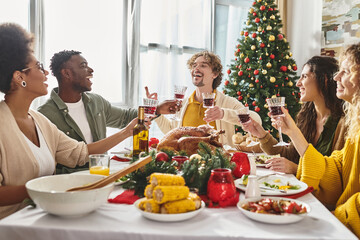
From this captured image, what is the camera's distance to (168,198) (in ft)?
3.51

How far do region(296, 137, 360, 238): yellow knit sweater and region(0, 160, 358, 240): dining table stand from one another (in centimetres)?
56

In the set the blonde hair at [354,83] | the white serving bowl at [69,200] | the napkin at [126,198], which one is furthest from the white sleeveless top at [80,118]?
the blonde hair at [354,83]

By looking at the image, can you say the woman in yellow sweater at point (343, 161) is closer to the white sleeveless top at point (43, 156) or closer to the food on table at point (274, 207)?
the food on table at point (274, 207)

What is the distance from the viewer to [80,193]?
3.46 feet

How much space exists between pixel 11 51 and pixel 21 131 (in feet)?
1.42

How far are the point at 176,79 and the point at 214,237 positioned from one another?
4.61m

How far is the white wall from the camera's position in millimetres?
5750

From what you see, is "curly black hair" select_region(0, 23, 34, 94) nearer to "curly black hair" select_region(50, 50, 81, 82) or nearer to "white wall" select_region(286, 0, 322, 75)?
"curly black hair" select_region(50, 50, 81, 82)

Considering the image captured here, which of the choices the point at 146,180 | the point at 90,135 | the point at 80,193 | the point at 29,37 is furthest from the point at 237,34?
the point at 80,193

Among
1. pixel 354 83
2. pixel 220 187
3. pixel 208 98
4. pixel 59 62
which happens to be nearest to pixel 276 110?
pixel 354 83

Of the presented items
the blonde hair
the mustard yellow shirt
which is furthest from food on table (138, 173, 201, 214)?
the mustard yellow shirt

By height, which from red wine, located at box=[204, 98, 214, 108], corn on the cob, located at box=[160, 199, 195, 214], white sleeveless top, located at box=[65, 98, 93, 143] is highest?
red wine, located at box=[204, 98, 214, 108]

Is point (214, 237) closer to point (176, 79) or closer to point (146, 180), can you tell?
point (146, 180)

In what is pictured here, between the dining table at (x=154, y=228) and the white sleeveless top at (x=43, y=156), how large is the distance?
2.07ft
